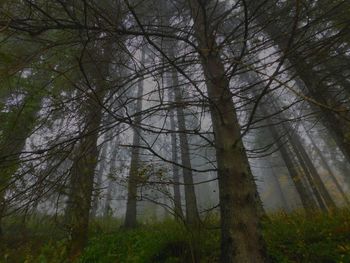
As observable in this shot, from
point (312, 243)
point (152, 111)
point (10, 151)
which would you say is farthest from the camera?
point (312, 243)

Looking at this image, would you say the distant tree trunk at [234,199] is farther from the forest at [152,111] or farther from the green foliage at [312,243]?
the green foliage at [312,243]

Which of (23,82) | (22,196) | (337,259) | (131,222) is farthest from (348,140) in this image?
(131,222)

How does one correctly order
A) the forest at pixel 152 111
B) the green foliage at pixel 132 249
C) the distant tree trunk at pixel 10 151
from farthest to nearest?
the green foliage at pixel 132 249 → the forest at pixel 152 111 → the distant tree trunk at pixel 10 151

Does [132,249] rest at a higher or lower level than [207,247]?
higher

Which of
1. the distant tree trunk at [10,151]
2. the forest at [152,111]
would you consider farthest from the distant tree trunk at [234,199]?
the distant tree trunk at [10,151]

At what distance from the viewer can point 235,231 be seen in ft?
5.57

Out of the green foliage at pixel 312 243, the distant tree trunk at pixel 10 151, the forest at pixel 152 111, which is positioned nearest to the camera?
the distant tree trunk at pixel 10 151

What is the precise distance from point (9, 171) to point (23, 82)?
3.57 meters

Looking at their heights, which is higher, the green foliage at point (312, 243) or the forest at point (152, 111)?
the forest at point (152, 111)

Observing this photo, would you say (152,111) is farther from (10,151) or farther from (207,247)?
(207,247)

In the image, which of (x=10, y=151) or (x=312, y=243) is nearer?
(x=10, y=151)

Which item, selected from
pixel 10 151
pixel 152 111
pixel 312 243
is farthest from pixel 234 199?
pixel 312 243

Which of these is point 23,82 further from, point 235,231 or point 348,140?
point 348,140

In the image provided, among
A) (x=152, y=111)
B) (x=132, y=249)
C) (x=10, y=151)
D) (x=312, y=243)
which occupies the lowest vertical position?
(x=312, y=243)
